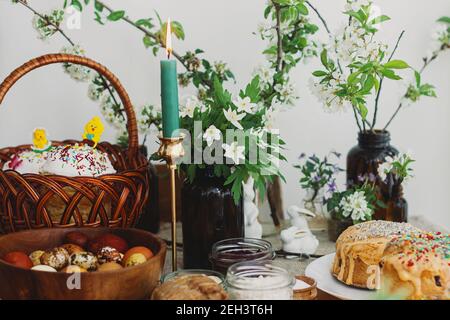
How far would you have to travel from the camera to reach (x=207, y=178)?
44.9 inches

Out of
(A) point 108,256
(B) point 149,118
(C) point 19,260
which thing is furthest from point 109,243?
(B) point 149,118

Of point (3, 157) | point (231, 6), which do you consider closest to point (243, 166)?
point (3, 157)

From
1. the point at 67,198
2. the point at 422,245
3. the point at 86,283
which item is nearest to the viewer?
the point at 86,283

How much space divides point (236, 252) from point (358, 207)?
337 millimetres

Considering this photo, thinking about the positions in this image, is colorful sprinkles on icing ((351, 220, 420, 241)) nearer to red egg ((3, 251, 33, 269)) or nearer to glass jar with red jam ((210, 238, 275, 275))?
glass jar with red jam ((210, 238, 275, 275))

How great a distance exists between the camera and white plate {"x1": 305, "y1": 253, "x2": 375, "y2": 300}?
100cm

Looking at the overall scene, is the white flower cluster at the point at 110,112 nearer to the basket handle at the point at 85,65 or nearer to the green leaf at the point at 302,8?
the basket handle at the point at 85,65

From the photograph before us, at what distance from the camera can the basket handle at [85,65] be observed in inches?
46.7

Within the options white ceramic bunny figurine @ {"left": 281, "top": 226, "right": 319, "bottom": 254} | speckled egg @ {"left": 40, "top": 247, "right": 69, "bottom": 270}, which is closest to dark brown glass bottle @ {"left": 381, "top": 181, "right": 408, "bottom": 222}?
white ceramic bunny figurine @ {"left": 281, "top": 226, "right": 319, "bottom": 254}

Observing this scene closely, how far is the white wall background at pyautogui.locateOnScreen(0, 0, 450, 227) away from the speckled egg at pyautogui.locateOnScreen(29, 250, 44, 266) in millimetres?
721

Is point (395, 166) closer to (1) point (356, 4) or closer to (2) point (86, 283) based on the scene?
(1) point (356, 4)

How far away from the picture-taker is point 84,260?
0.97 m
